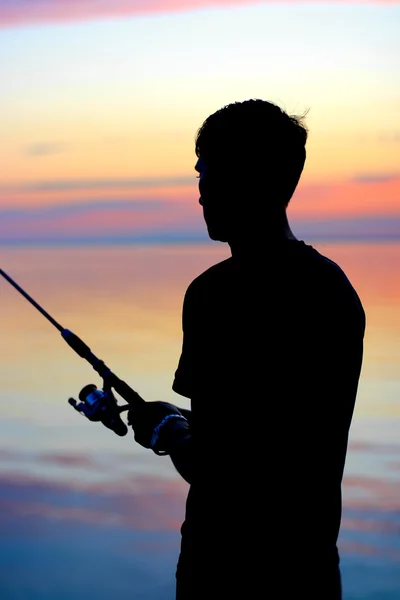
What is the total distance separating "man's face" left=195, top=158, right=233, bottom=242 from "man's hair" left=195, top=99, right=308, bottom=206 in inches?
1.0

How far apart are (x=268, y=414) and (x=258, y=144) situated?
630mm

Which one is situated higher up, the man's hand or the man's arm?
the man's hand

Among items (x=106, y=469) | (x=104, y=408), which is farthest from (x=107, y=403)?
(x=106, y=469)

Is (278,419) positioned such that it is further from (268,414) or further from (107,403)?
(107,403)

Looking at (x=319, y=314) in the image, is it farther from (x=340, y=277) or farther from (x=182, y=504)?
(x=182, y=504)

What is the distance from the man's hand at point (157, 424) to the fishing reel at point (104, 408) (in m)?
0.25

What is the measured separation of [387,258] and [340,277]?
169 feet

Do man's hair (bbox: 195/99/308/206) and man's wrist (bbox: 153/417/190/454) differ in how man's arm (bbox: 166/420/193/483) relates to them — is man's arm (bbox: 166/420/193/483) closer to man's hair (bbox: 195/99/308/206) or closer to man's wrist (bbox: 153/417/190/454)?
man's wrist (bbox: 153/417/190/454)

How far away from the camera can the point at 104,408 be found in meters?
3.13

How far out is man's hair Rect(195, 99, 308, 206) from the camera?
255cm

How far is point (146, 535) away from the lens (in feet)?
26.1

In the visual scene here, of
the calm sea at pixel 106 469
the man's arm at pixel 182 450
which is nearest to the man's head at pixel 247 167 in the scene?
the man's arm at pixel 182 450

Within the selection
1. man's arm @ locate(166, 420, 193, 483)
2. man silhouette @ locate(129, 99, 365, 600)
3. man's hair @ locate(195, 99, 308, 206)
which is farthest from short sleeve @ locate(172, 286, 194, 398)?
man's hair @ locate(195, 99, 308, 206)

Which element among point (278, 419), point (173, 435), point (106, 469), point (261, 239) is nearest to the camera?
point (278, 419)
